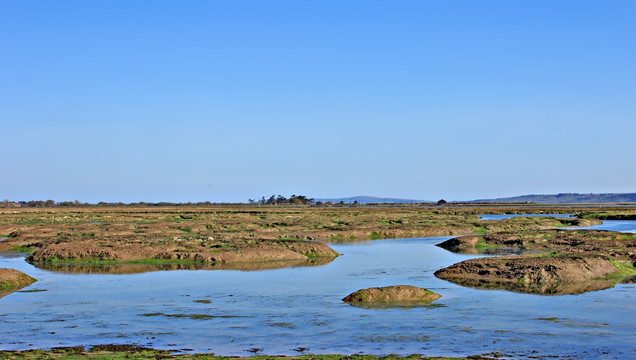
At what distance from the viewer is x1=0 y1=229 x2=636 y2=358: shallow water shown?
15242 mm

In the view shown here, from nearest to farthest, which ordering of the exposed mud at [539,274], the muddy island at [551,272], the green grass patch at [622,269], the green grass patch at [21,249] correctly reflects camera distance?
1. the exposed mud at [539,274]
2. the muddy island at [551,272]
3. the green grass patch at [622,269]
4. the green grass patch at [21,249]

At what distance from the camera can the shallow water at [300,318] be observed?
50.0 ft

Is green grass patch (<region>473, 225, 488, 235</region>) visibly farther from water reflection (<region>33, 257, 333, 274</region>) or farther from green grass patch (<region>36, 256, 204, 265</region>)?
green grass patch (<region>36, 256, 204, 265</region>)

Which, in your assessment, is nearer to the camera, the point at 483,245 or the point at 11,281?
the point at 11,281

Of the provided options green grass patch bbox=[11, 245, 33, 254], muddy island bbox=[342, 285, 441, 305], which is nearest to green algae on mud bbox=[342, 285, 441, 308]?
muddy island bbox=[342, 285, 441, 305]

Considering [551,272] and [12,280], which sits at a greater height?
[551,272]

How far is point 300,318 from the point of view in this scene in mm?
18719

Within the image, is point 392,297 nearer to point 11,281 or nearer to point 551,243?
point 11,281

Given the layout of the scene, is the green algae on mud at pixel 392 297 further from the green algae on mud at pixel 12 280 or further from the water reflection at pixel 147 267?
the green algae on mud at pixel 12 280

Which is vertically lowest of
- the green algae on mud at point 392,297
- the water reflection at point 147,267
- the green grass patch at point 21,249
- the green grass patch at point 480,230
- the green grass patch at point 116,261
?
the green algae on mud at point 392,297

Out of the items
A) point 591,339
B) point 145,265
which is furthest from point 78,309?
point 591,339

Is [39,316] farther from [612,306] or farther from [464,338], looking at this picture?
[612,306]

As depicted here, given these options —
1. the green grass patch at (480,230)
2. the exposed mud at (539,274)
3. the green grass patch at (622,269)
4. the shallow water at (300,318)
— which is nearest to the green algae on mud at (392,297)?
the shallow water at (300,318)

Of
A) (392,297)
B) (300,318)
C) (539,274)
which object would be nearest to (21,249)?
(300,318)
